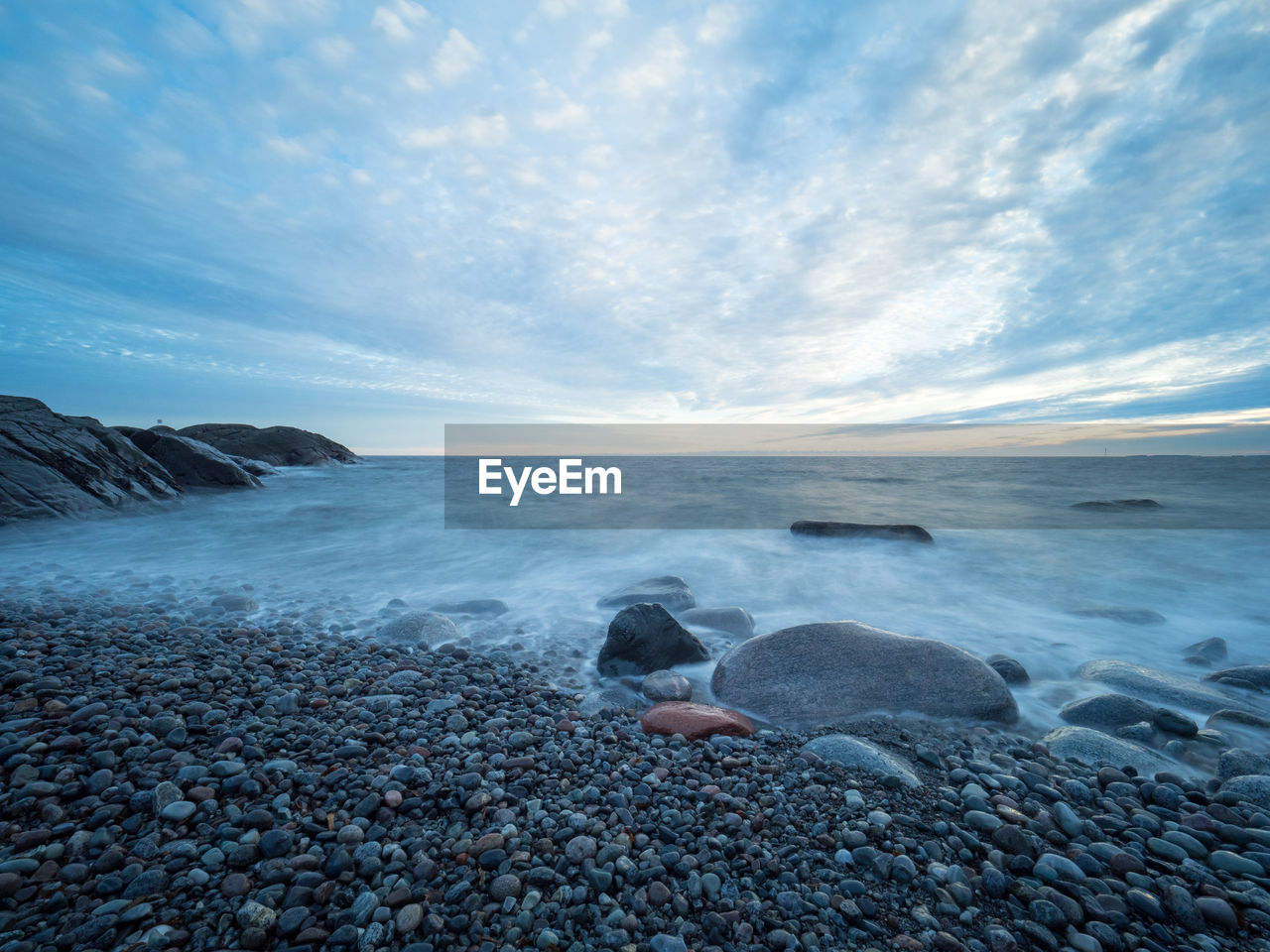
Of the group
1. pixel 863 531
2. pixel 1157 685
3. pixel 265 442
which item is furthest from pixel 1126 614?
pixel 265 442

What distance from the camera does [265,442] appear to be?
106 ft

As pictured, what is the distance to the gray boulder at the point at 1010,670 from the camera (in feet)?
13.9

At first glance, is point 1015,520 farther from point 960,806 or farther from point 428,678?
point 428,678

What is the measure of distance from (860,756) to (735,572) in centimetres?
524

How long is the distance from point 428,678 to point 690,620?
284 cm

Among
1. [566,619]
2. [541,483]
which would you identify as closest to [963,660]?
[566,619]

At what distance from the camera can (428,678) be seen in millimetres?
3773

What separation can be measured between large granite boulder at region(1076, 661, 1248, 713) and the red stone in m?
3.07

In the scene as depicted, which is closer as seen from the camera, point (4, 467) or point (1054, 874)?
point (1054, 874)

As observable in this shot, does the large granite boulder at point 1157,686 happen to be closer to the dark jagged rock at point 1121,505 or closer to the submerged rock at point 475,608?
the submerged rock at point 475,608

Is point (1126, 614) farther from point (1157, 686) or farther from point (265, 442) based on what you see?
point (265, 442)

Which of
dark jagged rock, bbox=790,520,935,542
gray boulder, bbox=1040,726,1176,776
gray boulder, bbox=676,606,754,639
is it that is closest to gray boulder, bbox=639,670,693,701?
gray boulder, bbox=676,606,754,639

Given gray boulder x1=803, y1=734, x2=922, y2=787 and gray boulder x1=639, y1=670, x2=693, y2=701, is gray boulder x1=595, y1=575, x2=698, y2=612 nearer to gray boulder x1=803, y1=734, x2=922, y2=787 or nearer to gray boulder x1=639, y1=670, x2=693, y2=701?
gray boulder x1=639, y1=670, x2=693, y2=701

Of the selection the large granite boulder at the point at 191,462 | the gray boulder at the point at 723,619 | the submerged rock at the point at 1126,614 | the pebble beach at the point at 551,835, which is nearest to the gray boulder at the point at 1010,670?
the pebble beach at the point at 551,835
